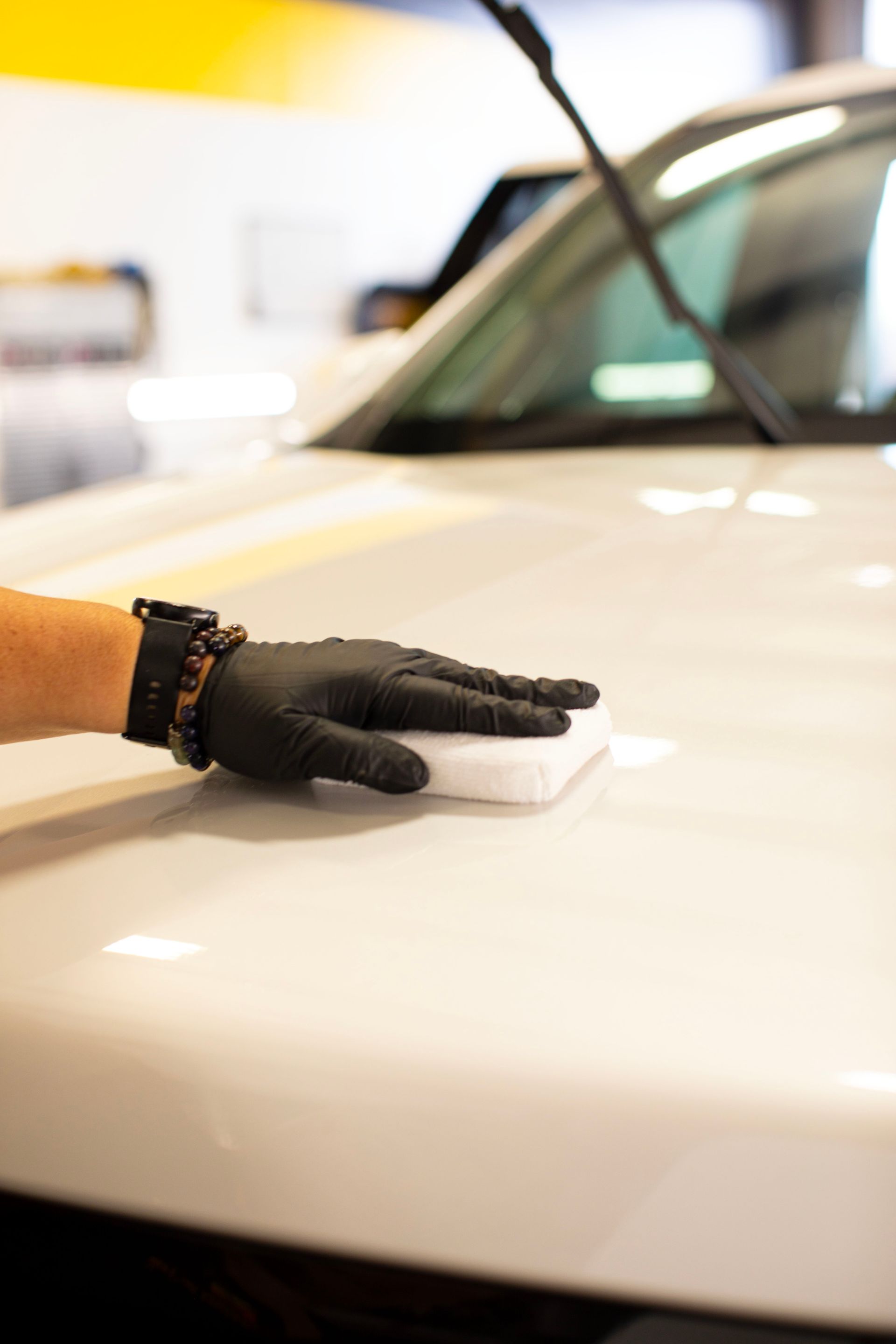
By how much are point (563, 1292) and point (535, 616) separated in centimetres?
58

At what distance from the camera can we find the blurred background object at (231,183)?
3896 mm

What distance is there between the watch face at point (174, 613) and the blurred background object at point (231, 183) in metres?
2.49

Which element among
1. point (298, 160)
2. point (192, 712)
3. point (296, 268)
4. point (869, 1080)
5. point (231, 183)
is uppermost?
point (298, 160)

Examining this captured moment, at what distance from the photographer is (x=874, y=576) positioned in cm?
103

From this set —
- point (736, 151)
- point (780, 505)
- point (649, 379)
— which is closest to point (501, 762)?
point (780, 505)

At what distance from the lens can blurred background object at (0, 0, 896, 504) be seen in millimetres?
3896

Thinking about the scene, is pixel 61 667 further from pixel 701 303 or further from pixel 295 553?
pixel 701 303

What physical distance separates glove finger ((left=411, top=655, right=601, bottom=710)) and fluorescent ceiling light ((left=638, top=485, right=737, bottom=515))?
594 mm

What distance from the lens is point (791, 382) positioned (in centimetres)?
168

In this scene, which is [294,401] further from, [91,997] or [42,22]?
[42,22]

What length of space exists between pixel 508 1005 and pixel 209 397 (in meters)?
4.56

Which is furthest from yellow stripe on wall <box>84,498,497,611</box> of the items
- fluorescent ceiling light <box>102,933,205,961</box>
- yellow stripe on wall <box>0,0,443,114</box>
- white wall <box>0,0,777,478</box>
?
yellow stripe on wall <box>0,0,443,114</box>

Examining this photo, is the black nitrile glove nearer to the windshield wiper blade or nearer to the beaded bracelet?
the beaded bracelet

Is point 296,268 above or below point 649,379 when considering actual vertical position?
above
